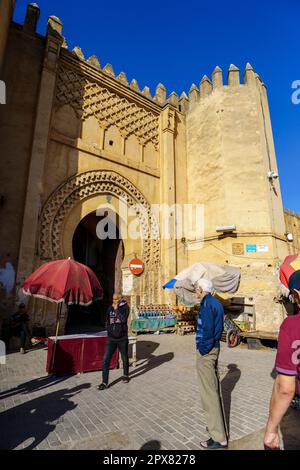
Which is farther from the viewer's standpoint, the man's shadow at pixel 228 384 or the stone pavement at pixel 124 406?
the man's shadow at pixel 228 384

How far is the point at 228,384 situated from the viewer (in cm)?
495

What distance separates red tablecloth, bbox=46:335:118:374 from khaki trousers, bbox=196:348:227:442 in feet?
10.8

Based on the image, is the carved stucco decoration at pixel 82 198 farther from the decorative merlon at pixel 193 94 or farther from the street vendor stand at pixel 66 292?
the decorative merlon at pixel 193 94

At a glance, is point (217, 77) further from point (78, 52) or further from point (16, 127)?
point (16, 127)

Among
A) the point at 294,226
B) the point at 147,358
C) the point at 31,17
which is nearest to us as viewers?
the point at 147,358

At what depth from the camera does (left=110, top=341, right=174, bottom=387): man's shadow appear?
561 cm

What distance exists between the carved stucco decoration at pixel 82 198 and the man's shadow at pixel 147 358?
4.35 meters

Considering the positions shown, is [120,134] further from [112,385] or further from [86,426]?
[86,426]

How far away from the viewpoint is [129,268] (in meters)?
11.8

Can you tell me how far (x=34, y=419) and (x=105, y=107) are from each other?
12267 mm

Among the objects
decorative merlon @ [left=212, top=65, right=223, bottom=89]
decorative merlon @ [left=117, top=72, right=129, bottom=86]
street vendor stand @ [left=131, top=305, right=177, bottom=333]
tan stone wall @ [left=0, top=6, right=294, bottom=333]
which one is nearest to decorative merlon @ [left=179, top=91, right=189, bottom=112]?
tan stone wall @ [left=0, top=6, right=294, bottom=333]

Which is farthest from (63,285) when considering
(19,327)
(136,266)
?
(136,266)

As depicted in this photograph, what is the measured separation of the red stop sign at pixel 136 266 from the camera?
11773 mm

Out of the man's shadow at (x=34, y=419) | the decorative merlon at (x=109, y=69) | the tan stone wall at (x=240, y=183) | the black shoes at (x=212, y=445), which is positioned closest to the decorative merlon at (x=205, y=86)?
the tan stone wall at (x=240, y=183)
